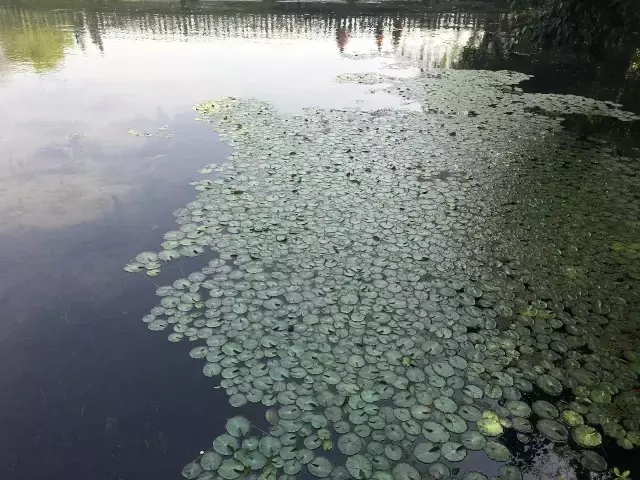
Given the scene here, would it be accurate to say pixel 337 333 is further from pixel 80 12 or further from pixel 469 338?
pixel 80 12

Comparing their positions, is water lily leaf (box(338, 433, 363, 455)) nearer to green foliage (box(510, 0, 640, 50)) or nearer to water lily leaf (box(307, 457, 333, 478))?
water lily leaf (box(307, 457, 333, 478))

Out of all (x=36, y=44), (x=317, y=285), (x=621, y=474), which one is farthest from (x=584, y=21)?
(x=36, y=44)

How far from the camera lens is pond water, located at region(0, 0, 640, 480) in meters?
2.02

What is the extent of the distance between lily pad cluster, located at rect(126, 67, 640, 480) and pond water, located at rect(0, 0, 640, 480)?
14 millimetres

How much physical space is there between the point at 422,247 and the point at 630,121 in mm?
4699

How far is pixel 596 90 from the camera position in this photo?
287 inches

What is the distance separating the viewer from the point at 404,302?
2803mm

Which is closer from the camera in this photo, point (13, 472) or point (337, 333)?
point (13, 472)

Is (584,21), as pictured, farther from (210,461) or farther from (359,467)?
(210,461)

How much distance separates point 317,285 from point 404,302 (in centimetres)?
58

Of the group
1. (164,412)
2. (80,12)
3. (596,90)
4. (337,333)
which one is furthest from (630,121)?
(80,12)

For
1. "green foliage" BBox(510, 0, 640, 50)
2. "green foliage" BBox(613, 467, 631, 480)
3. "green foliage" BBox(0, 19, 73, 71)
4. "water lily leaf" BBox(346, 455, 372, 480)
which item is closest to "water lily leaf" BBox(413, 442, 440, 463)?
"water lily leaf" BBox(346, 455, 372, 480)

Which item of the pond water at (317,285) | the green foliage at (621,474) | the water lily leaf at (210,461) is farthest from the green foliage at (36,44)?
the green foliage at (621,474)

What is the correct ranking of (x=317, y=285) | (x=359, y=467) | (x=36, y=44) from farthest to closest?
1. (x=36, y=44)
2. (x=317, y=285)
3. (x=359, y=467)
